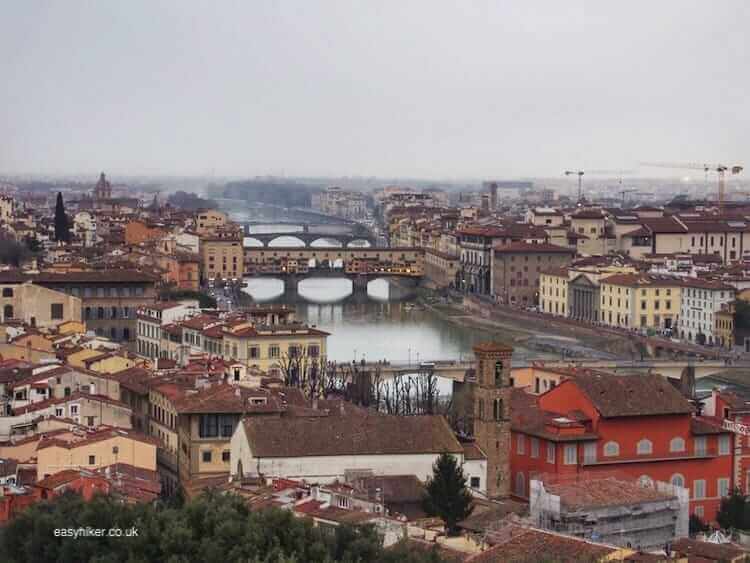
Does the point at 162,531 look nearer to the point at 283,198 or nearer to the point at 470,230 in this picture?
the point at 470,230

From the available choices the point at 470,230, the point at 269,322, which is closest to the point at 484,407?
the point at 269,322

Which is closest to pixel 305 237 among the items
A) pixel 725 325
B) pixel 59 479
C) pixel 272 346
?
pixel 725 325

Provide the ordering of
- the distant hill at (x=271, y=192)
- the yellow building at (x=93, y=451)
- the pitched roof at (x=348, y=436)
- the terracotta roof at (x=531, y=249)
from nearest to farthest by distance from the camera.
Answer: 1. the yellow building at (x=93, y=451)
2. the pitched roof at (x=348, y=436)
3. the terracotta roof at (x=531, y=249)
4. the distant hill at (x=271, y=192)

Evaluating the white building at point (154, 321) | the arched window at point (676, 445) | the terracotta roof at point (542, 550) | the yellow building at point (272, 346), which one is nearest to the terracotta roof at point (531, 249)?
the white building at point (154, 321)

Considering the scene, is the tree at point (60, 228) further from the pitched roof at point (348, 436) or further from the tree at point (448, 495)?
the tree at point (448, 495)

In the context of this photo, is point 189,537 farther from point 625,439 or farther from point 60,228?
point 60,228

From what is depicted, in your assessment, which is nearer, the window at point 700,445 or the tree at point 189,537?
the tree at point 189,537

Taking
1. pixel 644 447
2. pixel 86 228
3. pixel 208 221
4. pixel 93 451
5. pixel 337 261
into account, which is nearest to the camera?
pixel 93 451
